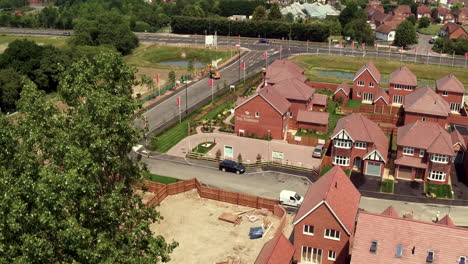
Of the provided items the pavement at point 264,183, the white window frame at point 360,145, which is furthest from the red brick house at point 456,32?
the pavement at point 264,183

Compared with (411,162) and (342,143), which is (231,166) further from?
(411,162)

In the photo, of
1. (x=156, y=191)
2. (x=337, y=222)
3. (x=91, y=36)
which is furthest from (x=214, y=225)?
(x=91, y=36)

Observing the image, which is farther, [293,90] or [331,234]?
[293,90]

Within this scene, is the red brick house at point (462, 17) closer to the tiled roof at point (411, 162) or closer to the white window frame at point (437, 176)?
the tiled roof at point (411, 162)

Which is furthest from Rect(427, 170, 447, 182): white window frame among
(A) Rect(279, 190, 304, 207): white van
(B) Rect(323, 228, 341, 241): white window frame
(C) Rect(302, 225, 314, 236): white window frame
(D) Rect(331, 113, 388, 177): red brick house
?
(C) Rect(302, 225, 314, 236): white window frame

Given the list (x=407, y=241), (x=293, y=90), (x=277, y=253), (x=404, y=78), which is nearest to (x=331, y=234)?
(x=277, y=253)

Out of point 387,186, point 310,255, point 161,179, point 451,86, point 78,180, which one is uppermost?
point 78,180

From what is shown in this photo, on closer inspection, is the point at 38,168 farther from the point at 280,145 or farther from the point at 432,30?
the point at 432,30

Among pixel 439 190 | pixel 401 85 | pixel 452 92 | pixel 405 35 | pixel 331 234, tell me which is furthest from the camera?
pixel 405 35
